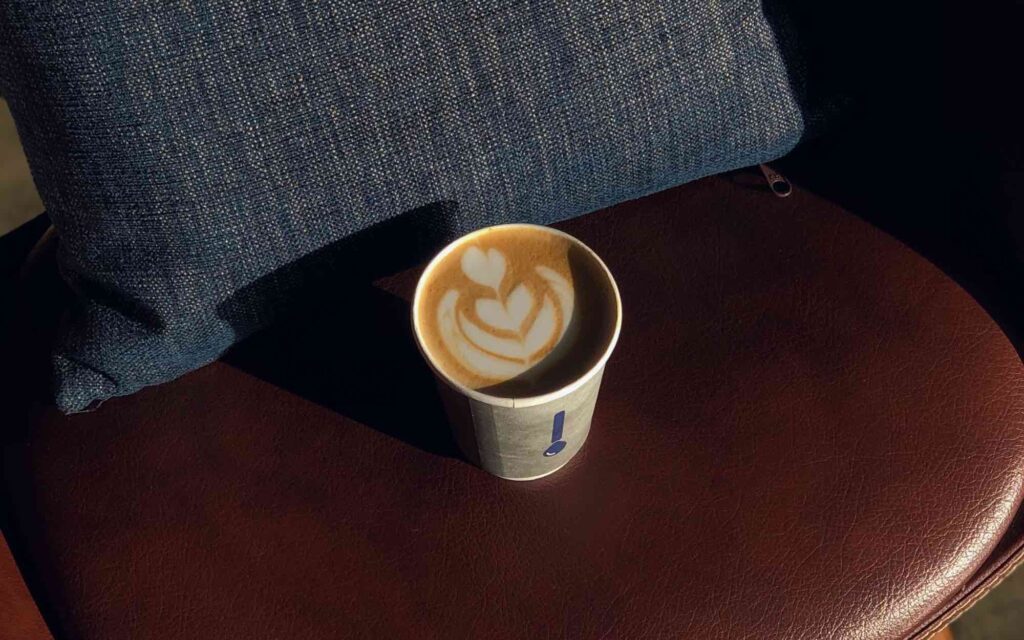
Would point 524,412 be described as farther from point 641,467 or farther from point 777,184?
point 777,184

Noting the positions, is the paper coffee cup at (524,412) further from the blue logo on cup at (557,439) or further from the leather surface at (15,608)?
the leather surface at (15,608)

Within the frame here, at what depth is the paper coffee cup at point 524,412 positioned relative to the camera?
449 mm

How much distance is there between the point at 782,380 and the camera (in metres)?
0.61

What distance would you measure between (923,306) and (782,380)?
14 centimetres

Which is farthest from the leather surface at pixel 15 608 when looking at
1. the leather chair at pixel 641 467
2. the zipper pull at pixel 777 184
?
the zipper pull at pixel 777 184

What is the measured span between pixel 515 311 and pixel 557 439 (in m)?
0.10

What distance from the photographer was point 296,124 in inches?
19.4

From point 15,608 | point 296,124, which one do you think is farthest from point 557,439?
point 15,608

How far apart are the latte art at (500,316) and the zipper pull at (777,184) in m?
0.30

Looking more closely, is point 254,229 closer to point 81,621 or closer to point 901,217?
point 81,621

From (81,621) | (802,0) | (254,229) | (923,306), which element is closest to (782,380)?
(923,306)

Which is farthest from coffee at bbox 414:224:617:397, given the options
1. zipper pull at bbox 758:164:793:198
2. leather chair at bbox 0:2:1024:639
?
zipper pull at bbox 758:164:793:198

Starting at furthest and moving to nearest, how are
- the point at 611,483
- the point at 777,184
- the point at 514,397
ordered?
the point at 777,184 < the point at 611,483 < the point at 514,397

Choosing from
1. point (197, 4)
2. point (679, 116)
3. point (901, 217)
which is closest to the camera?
point (197, 4)
